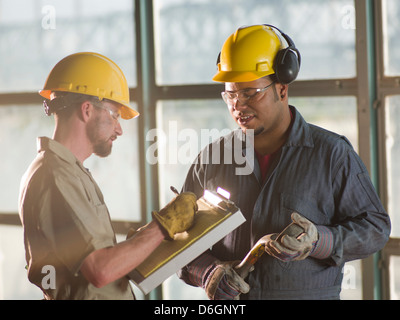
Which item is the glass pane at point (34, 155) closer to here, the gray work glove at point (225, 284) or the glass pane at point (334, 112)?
the glass pane at point (334, 112)

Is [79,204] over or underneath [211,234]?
over

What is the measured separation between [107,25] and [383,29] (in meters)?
1.91

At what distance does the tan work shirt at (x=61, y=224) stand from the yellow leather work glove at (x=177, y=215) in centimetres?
19

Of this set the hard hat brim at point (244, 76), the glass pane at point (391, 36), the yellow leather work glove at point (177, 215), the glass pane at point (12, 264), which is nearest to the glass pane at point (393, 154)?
the glass pane at point (391, 36)

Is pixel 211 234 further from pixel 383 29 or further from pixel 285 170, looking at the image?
pixel 383 29

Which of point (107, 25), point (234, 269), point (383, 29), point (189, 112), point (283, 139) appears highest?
point (107, 25)

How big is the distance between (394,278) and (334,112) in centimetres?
111

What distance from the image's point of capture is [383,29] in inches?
118

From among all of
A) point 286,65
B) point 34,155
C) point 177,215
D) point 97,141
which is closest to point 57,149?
point 97,141

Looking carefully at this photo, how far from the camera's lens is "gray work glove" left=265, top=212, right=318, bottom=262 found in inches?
74.8

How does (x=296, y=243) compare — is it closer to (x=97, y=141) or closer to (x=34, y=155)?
(x=97, y=141)

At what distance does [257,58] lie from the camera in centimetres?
218

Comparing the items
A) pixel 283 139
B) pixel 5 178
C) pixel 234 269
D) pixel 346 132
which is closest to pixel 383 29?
pixel 346 132

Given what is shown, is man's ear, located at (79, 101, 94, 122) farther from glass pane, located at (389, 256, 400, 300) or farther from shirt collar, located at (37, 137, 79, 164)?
glass pane, located at (389, 256, 400, 300)
